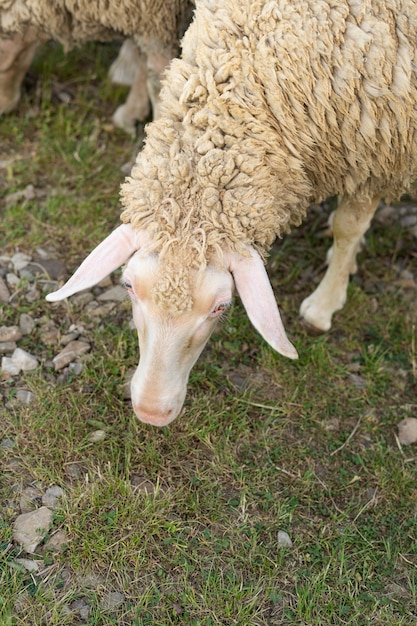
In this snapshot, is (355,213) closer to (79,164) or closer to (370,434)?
(370,434)

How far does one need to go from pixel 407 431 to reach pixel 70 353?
1.58 metres

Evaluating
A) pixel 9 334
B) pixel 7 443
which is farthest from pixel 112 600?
pixel 9 334

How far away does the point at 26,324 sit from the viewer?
3.73m

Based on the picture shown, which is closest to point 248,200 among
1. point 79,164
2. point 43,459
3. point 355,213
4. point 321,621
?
point 355,213

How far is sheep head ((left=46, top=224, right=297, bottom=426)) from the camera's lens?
2.74 m

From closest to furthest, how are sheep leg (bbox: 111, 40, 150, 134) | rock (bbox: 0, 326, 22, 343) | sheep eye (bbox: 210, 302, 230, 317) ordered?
sheep eye (bbox: 210, 302, 230, 317) < rock (bbox: 0, 326, 22, 343) < sheep leg (bbox: 111, 40, 150, 134)

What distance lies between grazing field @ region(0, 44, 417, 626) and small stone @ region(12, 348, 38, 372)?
0.01 m

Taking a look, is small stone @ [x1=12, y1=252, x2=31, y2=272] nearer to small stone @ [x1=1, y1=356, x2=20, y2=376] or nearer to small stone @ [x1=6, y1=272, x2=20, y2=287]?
small stone @ [x1=6, y1=272, x2=20, y2=287]

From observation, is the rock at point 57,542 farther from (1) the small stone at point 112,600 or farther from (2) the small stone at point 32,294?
(2) the small stone at point 32,294

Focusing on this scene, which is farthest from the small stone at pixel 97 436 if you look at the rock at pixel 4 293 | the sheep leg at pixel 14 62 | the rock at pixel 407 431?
the sheep leg at pixel 14 62

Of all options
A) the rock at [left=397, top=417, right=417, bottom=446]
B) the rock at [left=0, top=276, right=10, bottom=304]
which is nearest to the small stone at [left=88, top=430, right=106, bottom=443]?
the rock at [left=0, top=276, right=10, bottom=304]

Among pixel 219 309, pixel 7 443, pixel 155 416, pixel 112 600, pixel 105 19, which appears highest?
pixel 105 19

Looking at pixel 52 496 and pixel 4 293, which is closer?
pixel 52 496

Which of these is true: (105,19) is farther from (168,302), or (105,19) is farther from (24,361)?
(168,302)
